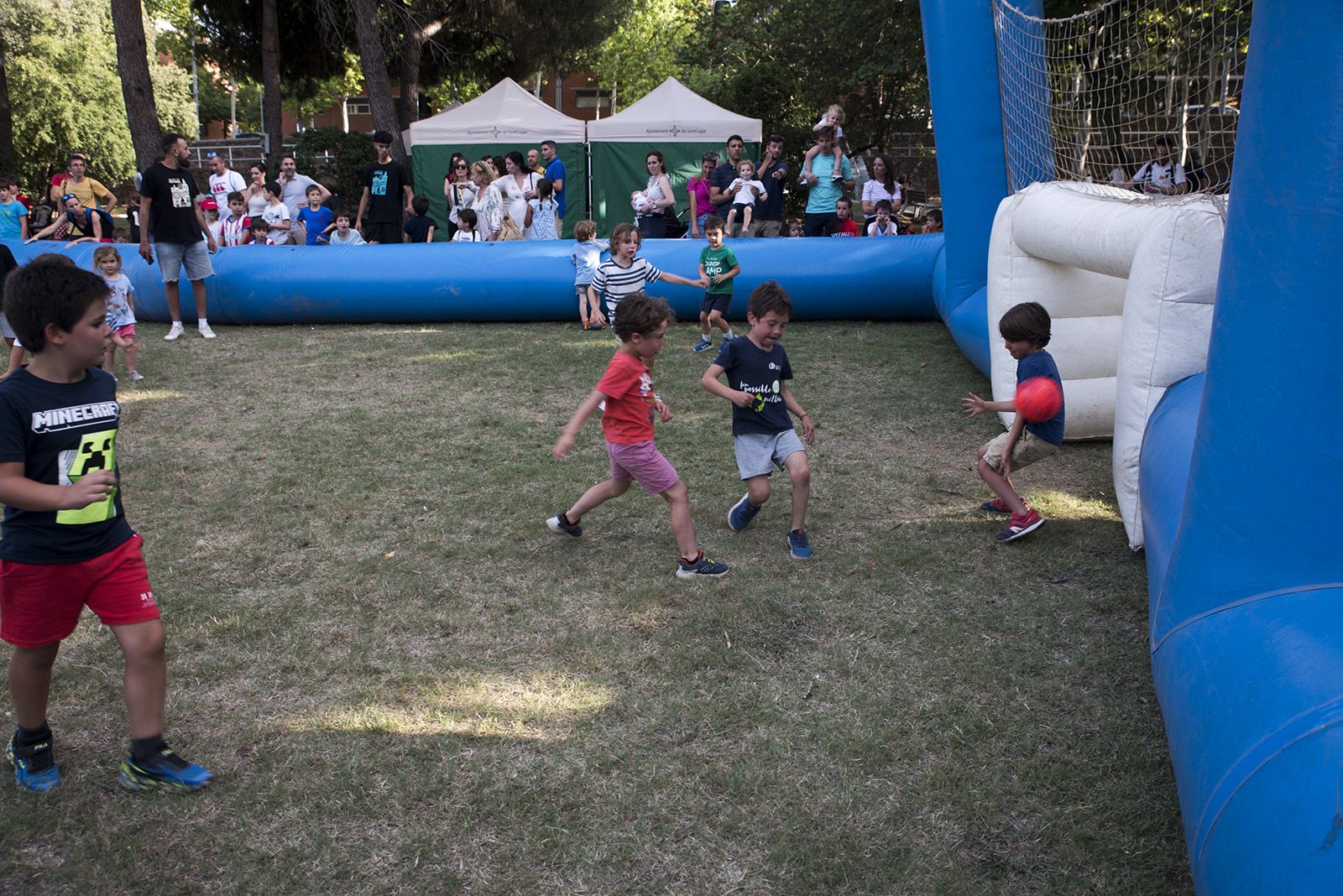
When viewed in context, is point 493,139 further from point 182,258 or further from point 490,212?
point 182,258

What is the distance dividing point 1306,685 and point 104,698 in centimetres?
376

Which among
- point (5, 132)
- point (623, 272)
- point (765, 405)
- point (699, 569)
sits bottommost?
point (699, 569)

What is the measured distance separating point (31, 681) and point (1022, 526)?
163 inches

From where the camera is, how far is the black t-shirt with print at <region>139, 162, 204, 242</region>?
9.49 m

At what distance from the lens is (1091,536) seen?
5160 mm

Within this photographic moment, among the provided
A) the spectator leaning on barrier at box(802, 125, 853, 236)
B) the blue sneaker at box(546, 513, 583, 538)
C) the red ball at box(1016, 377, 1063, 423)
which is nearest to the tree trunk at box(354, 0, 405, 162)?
the spectator leaning on barrier at box(802, 125, 853, 236)

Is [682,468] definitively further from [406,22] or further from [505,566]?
[406,22]

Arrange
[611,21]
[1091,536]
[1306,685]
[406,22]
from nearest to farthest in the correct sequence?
1. [1306,685]
2. [1091,536]
3. [406,22]
4. [611,21]

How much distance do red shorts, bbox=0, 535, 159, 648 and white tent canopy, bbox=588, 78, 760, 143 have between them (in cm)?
1874

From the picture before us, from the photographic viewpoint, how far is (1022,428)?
5031mm

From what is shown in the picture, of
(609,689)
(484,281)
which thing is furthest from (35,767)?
(484,281)

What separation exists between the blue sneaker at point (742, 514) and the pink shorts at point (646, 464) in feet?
1.97

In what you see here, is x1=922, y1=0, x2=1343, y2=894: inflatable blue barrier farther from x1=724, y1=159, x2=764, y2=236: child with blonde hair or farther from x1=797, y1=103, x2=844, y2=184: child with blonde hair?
x1=724, y1=159, x2=764, y2=236: child with blonde hair

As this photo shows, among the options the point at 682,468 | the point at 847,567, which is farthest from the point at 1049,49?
the point at 847,567
